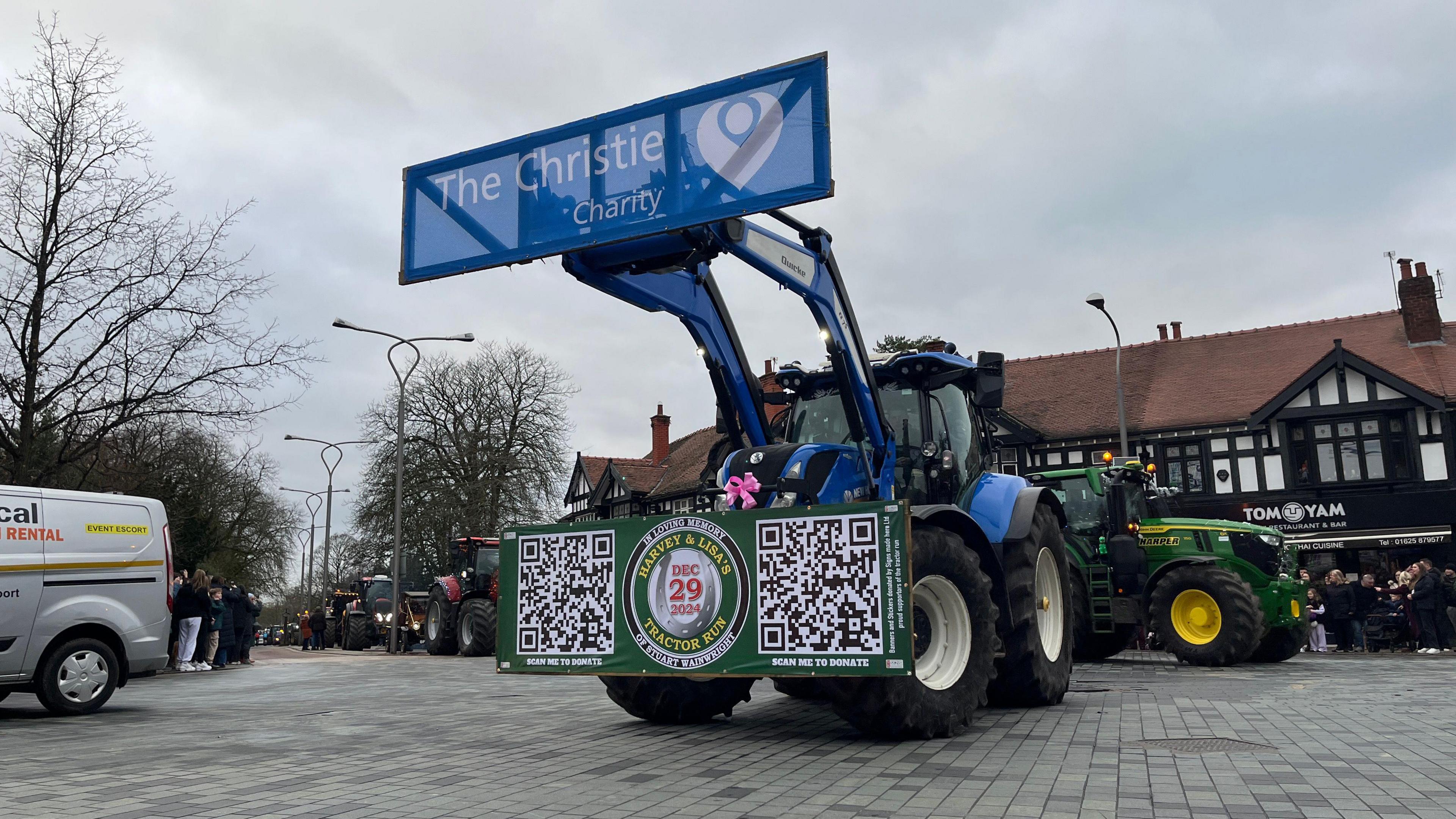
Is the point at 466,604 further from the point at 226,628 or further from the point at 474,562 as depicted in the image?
the point at 226,628

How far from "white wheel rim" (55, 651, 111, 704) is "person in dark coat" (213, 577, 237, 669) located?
922 cm

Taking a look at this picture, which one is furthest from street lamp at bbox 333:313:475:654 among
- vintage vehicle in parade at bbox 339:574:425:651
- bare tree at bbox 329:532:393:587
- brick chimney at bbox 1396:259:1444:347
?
brick chimney at bbox 1396:259:1444:347

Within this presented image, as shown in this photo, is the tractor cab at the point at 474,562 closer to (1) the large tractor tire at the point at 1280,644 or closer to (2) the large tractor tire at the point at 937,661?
(1) the large tractor tire at the point at 1280,644

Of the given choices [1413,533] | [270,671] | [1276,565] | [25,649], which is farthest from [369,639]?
[1413,533]

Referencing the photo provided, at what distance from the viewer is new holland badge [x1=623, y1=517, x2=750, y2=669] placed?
7477 millimetres

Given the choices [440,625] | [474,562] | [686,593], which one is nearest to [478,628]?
[440,625]

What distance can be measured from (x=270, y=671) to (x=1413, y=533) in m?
28.7

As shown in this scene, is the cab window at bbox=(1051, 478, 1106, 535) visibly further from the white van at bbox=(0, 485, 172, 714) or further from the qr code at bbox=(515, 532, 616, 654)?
the white van at bbox=(0, 485, 172, 714)

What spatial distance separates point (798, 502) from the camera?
26.6 feet

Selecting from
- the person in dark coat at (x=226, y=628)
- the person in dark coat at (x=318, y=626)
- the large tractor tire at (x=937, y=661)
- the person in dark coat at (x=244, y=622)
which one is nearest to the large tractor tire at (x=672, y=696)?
the large tractor tire at (x=937, y=661)

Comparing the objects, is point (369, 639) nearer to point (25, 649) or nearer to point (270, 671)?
point (270, 671)

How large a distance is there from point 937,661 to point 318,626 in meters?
29.6

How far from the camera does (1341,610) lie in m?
20.2

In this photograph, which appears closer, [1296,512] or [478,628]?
[478,628]
